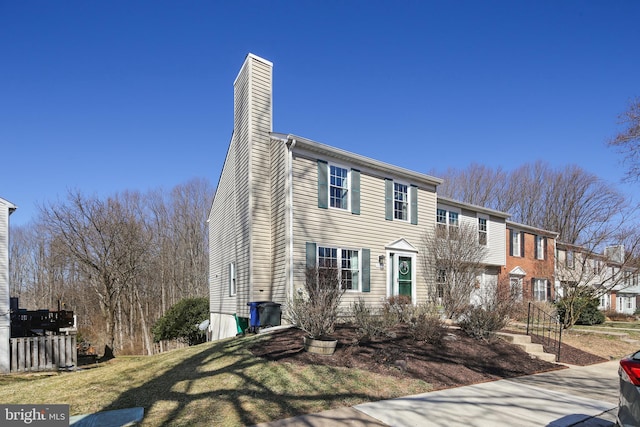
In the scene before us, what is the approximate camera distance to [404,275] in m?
15.5

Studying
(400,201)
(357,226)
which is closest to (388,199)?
(400,201)

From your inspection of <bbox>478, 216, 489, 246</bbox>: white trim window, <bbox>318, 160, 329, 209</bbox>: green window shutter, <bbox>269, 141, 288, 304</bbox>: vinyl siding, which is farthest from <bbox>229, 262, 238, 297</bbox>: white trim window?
<bbox>478, 216, 489, 246</bbox>: white trim window

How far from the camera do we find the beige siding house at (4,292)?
41.4 ft

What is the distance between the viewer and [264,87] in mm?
14312

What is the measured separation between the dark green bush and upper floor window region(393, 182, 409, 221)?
11543mm

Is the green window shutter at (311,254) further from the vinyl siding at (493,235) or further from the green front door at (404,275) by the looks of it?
the vinyl siding at (493,235)

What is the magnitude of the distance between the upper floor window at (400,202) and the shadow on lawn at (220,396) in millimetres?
9479

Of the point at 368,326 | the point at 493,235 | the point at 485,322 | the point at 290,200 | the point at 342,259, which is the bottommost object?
the point at 485,322

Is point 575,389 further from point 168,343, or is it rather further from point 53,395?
point 168,343

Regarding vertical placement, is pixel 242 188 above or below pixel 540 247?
above

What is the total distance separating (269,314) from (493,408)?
6819 millimetres

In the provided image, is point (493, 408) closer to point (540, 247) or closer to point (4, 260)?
point (4, 260)

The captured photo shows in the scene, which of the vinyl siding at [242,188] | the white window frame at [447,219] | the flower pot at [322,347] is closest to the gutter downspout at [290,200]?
the vinyl siding at [242,188]

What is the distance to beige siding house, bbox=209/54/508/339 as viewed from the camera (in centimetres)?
1272
